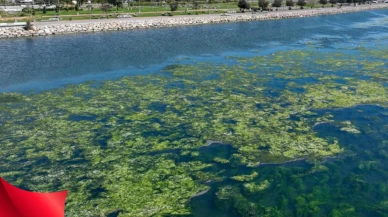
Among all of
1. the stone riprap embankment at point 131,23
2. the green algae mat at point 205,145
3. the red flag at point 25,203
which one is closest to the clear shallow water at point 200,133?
the green algae mat at point 205,145

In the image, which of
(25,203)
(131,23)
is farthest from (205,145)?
(131,23)

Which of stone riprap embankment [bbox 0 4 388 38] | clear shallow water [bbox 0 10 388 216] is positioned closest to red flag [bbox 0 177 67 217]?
clear shallow water [bbox 0 10 388 216]

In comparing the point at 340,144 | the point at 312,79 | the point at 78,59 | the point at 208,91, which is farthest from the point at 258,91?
the point at 78,59

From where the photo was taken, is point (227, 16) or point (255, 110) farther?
point (227, 16)

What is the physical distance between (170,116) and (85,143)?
5.47 m

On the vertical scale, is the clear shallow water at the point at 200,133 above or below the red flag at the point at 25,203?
below

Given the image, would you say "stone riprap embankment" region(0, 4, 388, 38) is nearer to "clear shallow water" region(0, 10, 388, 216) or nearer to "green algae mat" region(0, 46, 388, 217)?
"clear shallow water" region(0, 10, 388, 216)

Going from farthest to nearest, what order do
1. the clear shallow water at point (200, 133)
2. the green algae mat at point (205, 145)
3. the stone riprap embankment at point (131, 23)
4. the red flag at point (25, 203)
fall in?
the stone riprap embankment at point (131, 23)
the clear shallow water at point (200, 133)
the green algae mat at point (205, 145)
the red flag at point (25, 203)

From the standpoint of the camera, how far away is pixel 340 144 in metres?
17.9

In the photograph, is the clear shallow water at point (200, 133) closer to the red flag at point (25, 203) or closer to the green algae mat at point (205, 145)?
the green algae mat at point (205, 145)

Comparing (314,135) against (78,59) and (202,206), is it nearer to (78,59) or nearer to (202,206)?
(202,206)

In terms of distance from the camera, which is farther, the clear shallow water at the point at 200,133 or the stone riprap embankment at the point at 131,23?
the stone riprap embankment at the point at 131,23

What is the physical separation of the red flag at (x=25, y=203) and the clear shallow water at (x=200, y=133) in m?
5.71

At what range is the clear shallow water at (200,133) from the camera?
13711 millimetres
